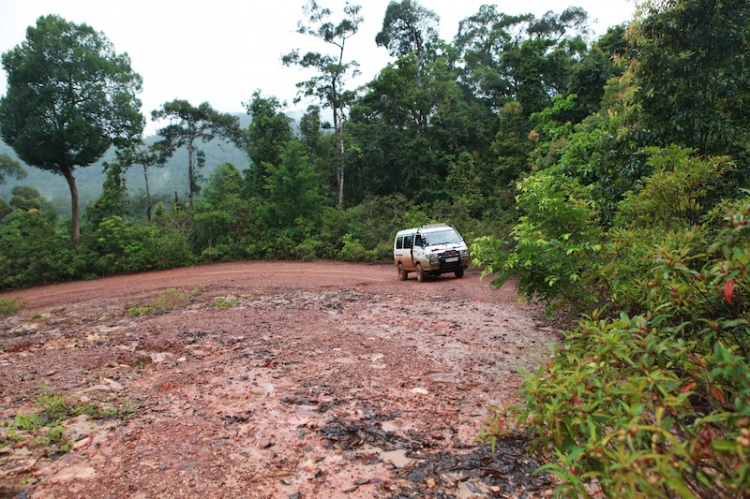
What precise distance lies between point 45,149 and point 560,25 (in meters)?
41.1

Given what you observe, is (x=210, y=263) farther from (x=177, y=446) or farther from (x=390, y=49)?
(x=390, y=49)

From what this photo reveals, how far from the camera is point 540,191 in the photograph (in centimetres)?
548

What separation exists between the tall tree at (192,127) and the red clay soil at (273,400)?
32.6 m

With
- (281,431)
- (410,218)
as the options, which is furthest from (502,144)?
(281,431)

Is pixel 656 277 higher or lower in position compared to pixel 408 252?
higher

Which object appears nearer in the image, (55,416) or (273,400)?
(55,416)

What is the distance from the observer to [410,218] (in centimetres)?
2394

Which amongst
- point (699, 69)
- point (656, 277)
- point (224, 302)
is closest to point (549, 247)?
point (656, 277)

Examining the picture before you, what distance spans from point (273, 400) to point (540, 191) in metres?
3.99

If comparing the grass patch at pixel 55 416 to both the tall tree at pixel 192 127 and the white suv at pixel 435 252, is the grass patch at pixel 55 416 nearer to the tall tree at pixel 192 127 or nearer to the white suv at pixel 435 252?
the white suv at pixel 435 252

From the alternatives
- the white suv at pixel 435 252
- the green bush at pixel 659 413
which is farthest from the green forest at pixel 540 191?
the white suv at pixel 435 252

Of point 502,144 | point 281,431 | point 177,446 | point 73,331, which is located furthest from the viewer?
point 502,144

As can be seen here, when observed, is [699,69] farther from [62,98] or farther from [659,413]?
[62,98]

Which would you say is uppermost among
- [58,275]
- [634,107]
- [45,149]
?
[45,149]
